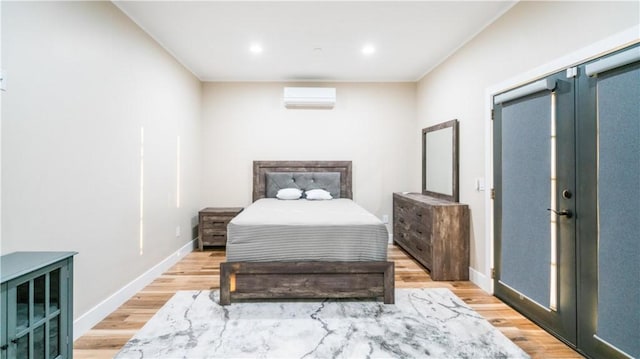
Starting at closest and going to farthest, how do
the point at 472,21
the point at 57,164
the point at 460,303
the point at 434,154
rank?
the point at 57,164, the point at 460,303, the point at 472,21, the point at 434,154

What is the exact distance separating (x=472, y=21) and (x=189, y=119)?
3580 mm

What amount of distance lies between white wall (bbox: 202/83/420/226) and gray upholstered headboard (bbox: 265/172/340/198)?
0.30m

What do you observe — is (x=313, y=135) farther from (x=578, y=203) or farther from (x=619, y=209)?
(x=619, y=209)

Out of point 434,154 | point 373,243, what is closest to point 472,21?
point 434,154

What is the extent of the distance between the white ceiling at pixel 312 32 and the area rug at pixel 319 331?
8.33 ft

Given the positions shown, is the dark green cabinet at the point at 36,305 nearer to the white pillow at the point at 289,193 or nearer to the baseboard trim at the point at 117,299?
the baseboard trim at the point at 117,299

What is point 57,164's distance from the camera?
6.43 ft

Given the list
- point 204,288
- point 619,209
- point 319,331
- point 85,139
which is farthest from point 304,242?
point 619,209

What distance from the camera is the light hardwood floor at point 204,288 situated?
6.52 feet

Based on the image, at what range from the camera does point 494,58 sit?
2.81 metres

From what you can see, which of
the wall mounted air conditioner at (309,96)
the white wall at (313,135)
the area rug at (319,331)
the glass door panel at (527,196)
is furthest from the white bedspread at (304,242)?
the wall mounted air conditioner at (309,96)

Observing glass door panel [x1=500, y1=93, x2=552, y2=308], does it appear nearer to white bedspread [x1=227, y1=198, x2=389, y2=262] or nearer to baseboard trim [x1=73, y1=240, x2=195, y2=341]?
white bedspread [x1=227, y1=198, x2=389, y2=262]

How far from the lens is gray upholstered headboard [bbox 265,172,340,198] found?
4.62 m

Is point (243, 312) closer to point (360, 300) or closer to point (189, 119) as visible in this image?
point (360, 300)
